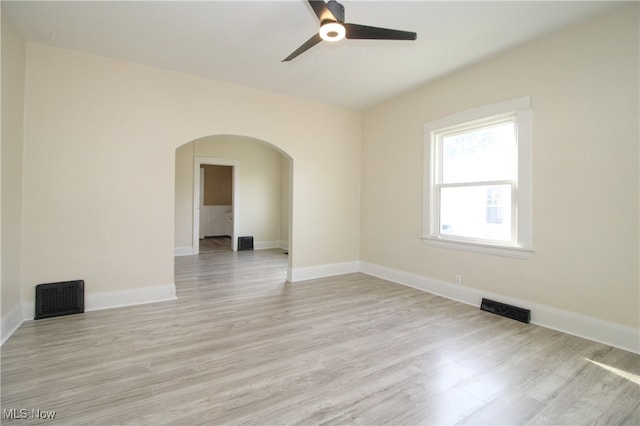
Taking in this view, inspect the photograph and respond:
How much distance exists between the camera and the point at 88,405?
1760 mm

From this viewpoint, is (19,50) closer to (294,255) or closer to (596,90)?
(294,255)

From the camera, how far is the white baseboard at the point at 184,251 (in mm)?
6834

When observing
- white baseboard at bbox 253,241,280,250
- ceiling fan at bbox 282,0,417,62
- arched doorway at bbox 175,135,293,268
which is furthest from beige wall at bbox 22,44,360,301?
white baseboard at bbox 253,241,280,250

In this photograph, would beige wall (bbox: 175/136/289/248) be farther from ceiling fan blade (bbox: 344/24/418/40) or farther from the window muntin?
ceiling fan blade (bbox: 344/24/418/40)

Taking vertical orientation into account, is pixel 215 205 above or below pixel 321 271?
above

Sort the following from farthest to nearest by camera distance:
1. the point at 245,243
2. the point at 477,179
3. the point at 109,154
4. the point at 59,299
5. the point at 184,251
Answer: the point at 245,243 < the point at 184,251 < the point at 477,179 < the point at 109,154 < the point at 59,299

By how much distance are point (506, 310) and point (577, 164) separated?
1.68 m

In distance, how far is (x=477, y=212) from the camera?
366cm

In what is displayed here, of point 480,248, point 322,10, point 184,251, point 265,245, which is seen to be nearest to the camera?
point 322,10

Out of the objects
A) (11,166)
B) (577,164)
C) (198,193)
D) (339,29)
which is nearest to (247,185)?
(198,193)

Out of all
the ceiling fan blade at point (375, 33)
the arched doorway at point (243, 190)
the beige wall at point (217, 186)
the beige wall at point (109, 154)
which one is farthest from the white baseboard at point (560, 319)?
the beige wall at point (217, 186)

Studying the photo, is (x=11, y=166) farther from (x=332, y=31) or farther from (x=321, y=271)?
(x=321, y=271)

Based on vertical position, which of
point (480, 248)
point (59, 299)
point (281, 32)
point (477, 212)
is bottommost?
point (59, 299)

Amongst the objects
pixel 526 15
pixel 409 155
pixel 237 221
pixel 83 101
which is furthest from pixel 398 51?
pixel 237 221
